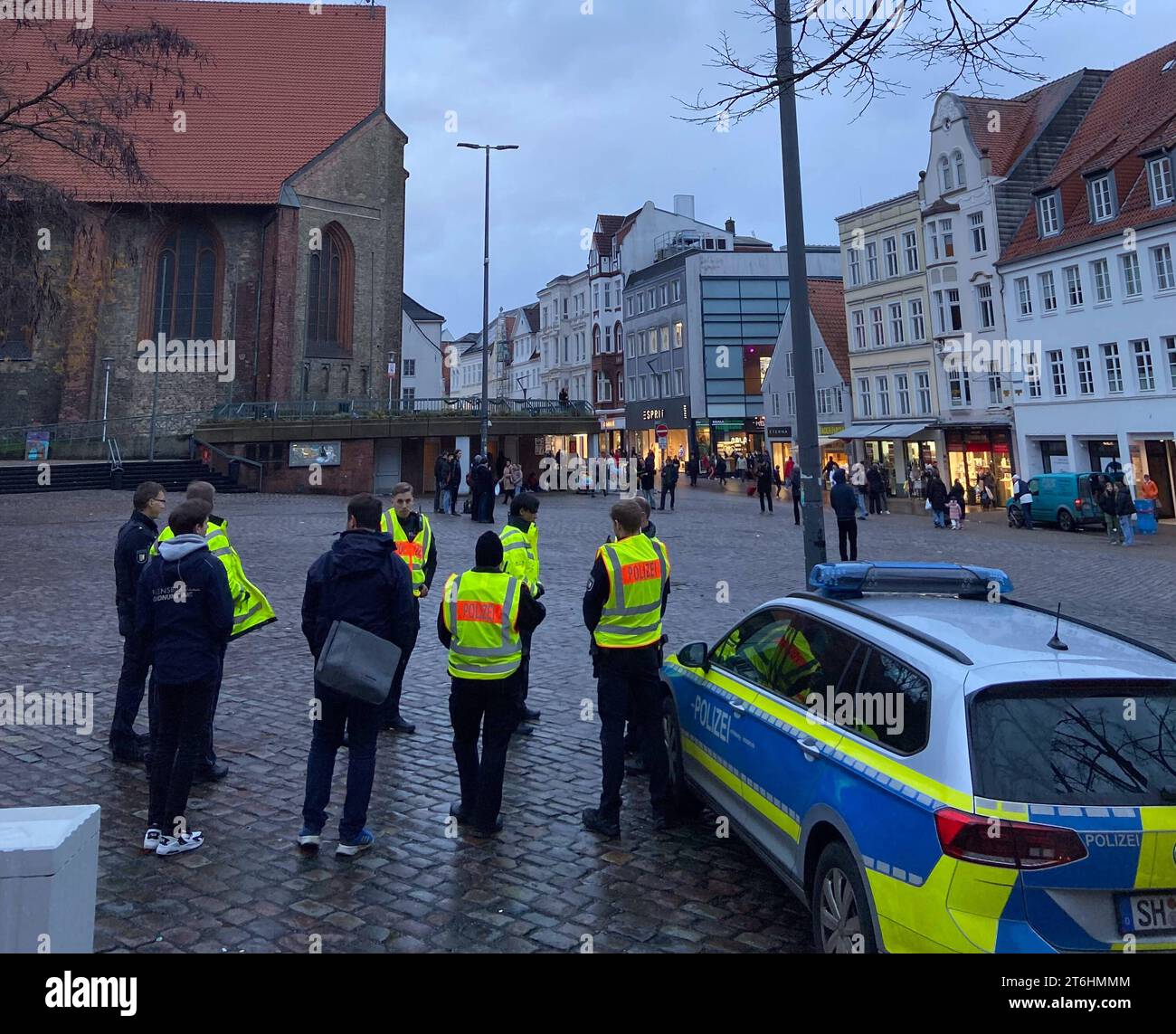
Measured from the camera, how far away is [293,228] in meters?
41.7

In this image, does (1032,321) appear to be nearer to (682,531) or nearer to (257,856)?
(682,531)

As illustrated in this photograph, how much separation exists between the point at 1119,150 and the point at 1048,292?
523 centimetres

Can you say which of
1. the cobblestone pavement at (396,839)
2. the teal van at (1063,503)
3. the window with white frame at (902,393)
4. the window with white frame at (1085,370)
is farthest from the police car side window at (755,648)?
the window with white frame at (902,393)

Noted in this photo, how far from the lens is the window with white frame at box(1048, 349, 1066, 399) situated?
108ft

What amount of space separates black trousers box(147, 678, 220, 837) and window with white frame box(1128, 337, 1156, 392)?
32.3 metres

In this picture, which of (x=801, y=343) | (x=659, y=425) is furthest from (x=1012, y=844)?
(x=659, y=425)

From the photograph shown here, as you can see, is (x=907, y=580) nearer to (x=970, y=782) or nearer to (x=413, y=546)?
(x=970, y=782)

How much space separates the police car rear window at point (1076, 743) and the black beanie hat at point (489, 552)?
276cm

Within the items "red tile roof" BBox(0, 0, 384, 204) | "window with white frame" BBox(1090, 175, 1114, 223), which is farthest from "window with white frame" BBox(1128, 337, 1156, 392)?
"red tile roof" BBox(0, 0, 384, 204)

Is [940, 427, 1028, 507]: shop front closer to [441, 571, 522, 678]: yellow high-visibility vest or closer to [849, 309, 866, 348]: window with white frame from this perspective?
[849, 309, 866, 348]: window with white frame

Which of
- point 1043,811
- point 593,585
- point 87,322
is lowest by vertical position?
point 1043,811

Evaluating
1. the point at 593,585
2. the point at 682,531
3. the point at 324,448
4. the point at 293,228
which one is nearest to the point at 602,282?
the point at 293,228
